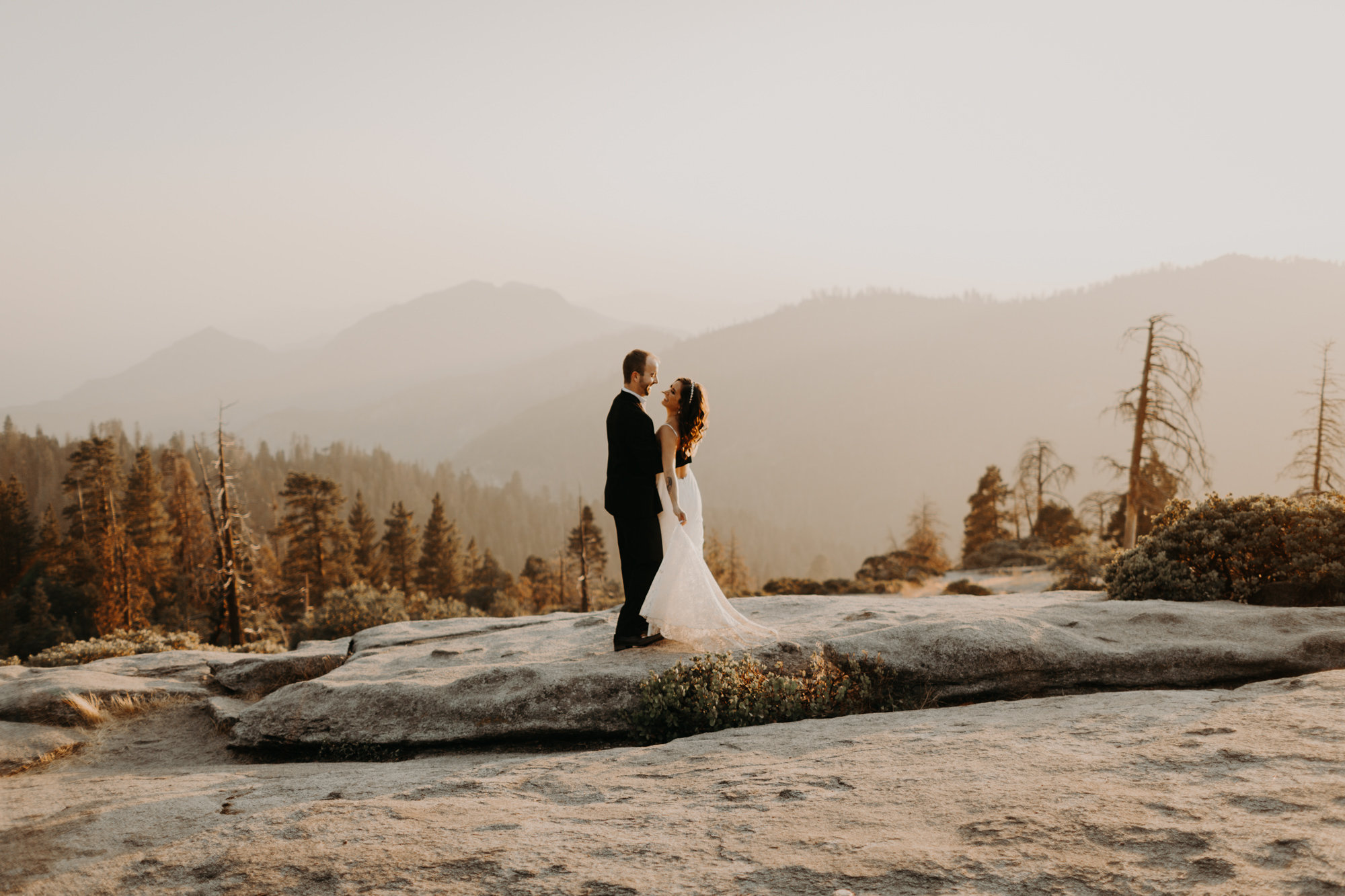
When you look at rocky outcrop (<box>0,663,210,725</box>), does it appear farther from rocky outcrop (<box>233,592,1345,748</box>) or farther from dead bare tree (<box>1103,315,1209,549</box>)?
dead bare tree (<box>1103,315,1209,549</box>)

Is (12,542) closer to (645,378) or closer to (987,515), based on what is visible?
(645,378)

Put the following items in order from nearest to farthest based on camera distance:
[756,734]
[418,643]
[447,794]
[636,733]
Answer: [447,794]
[756,734]
[636,733]
[418,643]

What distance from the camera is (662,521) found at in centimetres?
996

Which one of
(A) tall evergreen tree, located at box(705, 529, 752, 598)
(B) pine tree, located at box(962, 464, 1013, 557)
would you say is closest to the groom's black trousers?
(A) tall evergreen tree, located at box(705, 529, 752, 598)

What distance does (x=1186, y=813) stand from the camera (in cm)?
462

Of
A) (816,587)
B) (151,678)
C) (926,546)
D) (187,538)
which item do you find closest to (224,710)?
(151,678)

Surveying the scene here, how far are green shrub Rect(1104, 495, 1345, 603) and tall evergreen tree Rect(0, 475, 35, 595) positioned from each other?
103m

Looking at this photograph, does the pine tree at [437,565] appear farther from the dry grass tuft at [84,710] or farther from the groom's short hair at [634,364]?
the groom's short hair at [634,364]

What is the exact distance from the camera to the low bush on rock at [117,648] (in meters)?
14.4

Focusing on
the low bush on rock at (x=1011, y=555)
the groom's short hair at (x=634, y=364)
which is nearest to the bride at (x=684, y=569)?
the groom's short hair at (x=634, y=364)

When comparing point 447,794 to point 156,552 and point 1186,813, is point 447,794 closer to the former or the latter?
point 1186,813

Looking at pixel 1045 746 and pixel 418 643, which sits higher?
pixel 1045 746

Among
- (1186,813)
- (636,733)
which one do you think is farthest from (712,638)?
(1186,813)

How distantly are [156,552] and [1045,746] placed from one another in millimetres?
79979
